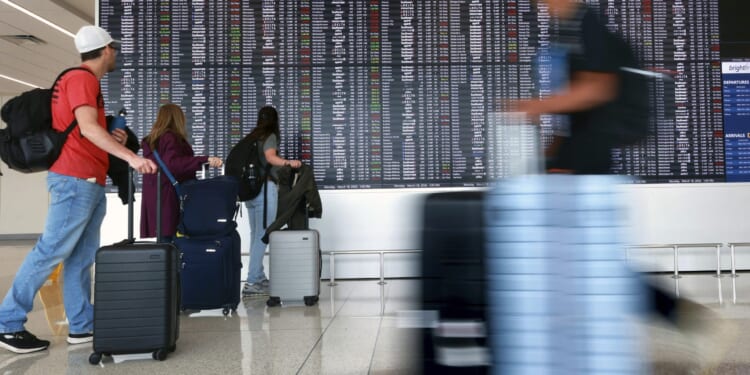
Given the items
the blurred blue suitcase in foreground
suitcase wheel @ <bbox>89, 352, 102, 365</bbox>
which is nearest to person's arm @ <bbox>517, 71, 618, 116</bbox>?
the blurred blue suitcase in foreground

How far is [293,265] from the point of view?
14.6 feet

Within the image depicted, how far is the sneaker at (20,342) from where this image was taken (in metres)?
2.89

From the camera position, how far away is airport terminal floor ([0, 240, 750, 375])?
2465mm

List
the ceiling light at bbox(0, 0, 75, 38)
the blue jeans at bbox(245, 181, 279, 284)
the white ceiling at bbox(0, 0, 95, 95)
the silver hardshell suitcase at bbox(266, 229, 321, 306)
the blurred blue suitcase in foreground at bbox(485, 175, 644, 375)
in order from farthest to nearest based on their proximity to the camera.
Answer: the white ceiling at bbox(0, 0, 95, 95), the ceiling light at bbox(0, 0, 75, 38), the blue jeans at bbox(245, 181, 279, 284), the silver hardshell suitcase at bbox(266, 229, 321, 306), the blurred blue suitcase in foreground at bbox(485, 175, 644, 375)

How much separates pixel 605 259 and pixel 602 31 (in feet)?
1.94

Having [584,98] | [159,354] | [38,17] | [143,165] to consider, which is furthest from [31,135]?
[38,17]

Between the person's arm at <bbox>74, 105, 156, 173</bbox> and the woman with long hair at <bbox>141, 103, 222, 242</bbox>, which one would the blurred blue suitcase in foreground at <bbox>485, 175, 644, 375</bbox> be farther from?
the woman with long hair at <bbox>141, 103, 222, 242</bbox>

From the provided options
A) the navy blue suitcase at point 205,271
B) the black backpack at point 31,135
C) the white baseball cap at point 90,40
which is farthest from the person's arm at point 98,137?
the navy blue suitcase at point 205,271

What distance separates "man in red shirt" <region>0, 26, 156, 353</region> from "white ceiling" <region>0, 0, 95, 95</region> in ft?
19.5

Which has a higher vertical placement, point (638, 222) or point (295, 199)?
point (295, 199)

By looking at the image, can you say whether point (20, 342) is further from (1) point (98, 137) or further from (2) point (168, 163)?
(2) point (168, 163)

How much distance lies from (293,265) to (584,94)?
328cm

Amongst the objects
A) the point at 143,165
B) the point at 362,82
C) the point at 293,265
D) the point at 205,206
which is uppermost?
the point at 362,82

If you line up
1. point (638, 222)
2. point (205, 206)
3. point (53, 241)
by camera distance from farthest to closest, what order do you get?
point (638, 222) → point (205, 206) → point (53, 241)
